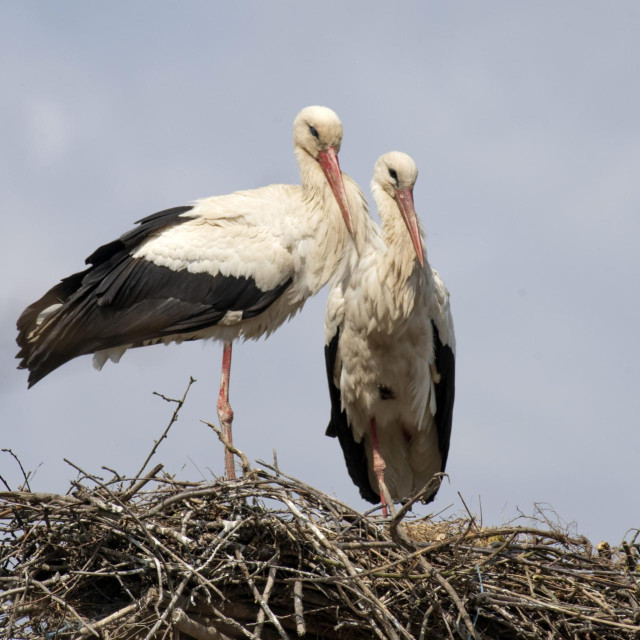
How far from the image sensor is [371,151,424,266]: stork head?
22.9 ft

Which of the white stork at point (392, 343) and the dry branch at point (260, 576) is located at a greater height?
the white stork at point (392, 343)

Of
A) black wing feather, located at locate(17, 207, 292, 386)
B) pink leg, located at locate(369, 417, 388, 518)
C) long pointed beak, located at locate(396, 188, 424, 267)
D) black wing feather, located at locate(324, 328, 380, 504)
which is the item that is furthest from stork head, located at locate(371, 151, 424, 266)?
pink leg, located at locate(369, 417, 388, 518)

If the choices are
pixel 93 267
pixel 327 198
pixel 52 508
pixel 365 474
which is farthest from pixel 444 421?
pixel 52 508

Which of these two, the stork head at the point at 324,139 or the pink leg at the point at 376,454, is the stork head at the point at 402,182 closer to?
the stork head at the point at 324,139

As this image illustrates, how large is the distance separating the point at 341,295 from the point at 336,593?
93.9 inches

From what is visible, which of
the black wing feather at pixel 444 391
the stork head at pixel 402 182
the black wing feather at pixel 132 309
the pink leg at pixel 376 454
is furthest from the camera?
the pink leg at pixel 376 454

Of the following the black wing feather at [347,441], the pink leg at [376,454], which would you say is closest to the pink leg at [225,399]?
the black wing feather at [347,441]

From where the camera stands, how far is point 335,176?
713cm

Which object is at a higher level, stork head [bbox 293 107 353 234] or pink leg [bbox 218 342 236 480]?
stork head [bbox 293 107 353 234]

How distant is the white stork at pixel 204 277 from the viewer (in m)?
6.89

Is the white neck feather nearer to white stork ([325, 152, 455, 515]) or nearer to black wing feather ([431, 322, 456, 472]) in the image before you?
white stork ([325, 152, 455, 515])

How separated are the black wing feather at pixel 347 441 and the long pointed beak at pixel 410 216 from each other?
81cm

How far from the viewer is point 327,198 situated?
7109mm

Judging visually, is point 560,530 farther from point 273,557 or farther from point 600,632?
point 273,557
